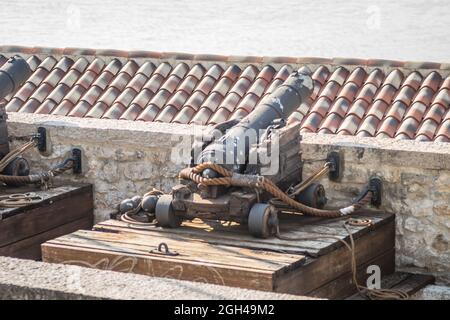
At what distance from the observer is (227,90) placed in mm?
8953

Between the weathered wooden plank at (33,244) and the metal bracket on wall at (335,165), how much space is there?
1.48 metres

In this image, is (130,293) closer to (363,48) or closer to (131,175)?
(131,175)

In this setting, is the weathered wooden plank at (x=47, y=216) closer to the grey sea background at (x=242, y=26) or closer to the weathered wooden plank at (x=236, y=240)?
the weathered wooden plank at (x=236, y=240)

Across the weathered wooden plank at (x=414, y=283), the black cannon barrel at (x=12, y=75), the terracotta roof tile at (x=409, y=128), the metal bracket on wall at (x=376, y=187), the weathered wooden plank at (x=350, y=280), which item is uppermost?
the black cannon barrel at (x=12, y=75)

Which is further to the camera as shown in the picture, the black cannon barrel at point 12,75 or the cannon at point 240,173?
the black cannon barrel at point 12,75

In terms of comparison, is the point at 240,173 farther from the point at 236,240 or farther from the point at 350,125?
the point at 350,125

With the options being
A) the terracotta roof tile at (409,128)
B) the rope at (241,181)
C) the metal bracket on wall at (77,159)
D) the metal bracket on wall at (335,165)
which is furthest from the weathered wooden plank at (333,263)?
the terracotta roof tile at (409,128)

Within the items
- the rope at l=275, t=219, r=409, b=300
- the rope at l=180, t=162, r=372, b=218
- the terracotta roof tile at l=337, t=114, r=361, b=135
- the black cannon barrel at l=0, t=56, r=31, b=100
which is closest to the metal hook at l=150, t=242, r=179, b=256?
the rope at l=180, t=162, r=372, b=218

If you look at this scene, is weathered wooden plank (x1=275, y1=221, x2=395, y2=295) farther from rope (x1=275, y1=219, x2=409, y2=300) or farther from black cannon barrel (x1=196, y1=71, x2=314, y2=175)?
black cannon barrel (x1=196, y1=71, x2=314, y2=175)

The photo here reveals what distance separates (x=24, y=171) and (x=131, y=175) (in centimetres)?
63

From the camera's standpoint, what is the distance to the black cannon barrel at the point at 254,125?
18.6ft

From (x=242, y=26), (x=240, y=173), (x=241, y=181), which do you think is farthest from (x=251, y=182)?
(x=242, y=26)

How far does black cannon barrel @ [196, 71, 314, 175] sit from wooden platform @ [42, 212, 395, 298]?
35 centimetres

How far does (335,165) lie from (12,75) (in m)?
2.18
